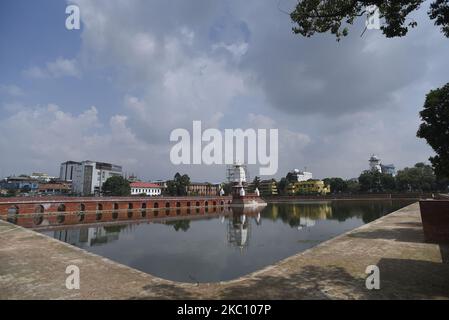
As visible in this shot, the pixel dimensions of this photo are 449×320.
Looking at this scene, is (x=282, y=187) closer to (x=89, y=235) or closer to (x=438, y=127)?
(x=89, y=235)

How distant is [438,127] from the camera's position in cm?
844

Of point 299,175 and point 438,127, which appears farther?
point 299,175

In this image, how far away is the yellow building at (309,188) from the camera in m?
83.6

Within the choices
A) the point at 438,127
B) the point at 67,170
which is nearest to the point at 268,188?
the point at 67,170

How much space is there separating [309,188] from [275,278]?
271 feet

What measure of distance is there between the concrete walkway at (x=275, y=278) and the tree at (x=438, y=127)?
2.90 m

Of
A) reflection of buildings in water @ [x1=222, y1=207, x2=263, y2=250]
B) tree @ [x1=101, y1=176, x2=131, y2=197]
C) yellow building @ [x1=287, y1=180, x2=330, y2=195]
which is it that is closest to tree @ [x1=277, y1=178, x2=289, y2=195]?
yellow building @ [x1=287, y1=180, x2=330, y2=195]

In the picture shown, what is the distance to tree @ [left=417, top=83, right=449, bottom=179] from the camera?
26.5 feet

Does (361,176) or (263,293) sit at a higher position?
(361,176)

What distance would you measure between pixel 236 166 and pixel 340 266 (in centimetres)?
5337

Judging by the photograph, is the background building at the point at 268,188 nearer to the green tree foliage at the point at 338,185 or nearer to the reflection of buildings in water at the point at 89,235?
the green tree foliage at the point at 338,185

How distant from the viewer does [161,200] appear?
4866 cm
